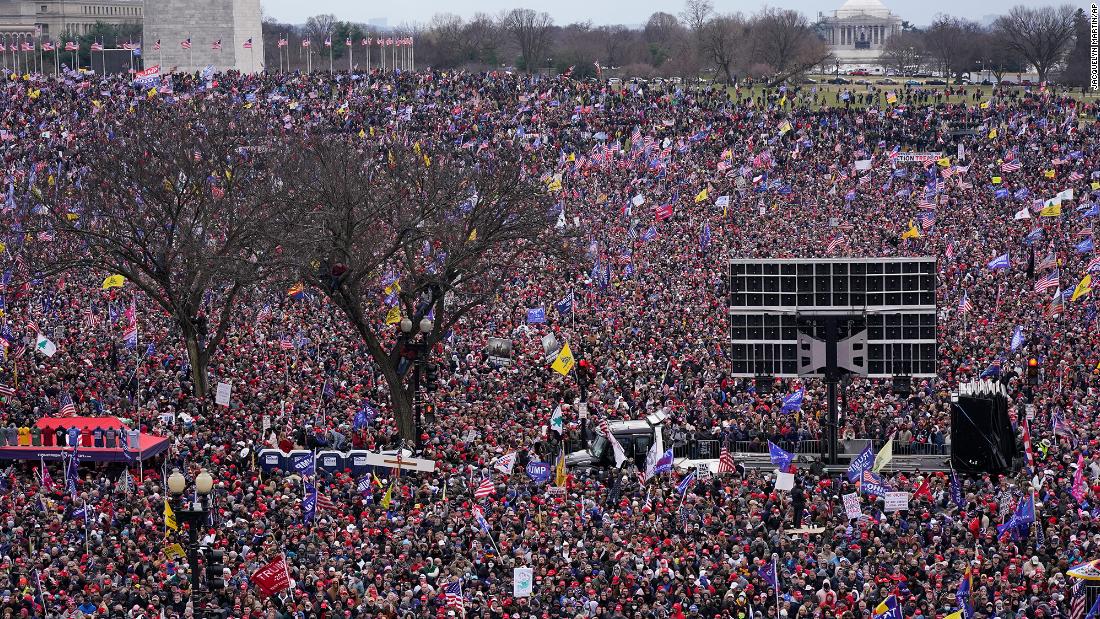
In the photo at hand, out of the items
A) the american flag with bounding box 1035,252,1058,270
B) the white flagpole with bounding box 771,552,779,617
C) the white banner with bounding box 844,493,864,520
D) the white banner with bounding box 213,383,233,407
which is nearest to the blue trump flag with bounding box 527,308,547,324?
the white banner with bounding box 213,383,233,407

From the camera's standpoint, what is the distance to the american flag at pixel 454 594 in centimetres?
2623

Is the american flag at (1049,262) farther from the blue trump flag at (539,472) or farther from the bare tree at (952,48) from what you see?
the bare tree at (952,48)

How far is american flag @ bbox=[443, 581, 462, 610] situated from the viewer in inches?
1033

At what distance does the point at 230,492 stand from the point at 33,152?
46881 mm

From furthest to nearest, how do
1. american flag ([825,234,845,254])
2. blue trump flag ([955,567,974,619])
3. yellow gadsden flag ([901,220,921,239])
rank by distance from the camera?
yellow gadsden flag ([901,220,921,239])
american flag ([825,234,845,254])
blue trump flag ([955,567,974,619])

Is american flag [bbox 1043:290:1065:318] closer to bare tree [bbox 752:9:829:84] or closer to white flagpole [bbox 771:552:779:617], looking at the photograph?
white flagpole [bbox 771:552:779:617]

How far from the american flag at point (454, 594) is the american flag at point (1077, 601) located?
8.06 meters

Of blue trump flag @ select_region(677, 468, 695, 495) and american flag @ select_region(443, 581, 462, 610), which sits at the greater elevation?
blue trump flag @ select_region(677, 468, 695, 495)

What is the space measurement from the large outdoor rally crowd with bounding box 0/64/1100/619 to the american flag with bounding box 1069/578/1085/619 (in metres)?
0.13

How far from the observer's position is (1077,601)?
26328 millimetres

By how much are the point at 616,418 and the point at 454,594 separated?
13.8 meters

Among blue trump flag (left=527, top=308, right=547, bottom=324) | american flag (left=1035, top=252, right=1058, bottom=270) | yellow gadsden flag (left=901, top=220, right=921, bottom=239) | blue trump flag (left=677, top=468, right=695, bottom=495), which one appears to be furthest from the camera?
yellow gadsden flag (left=901, top=220, right=921, bottom=239)

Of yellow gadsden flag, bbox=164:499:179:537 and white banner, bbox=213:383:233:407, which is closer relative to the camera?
yellow gadsden flag, bbox=164:499:179:537

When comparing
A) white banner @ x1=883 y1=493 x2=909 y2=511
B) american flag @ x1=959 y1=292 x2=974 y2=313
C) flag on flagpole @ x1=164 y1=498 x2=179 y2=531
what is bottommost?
white banner @ x1=883 y1=493 x2=909 y2=511
